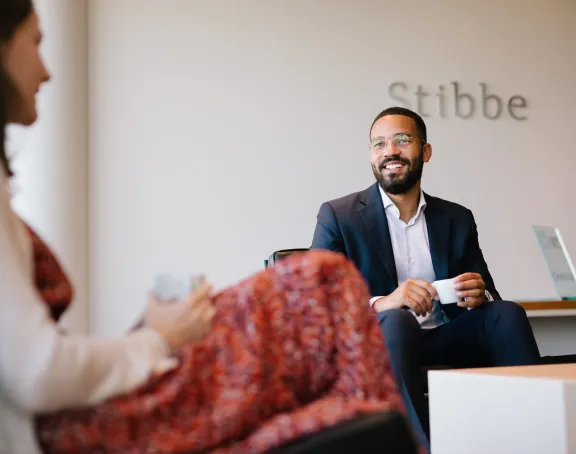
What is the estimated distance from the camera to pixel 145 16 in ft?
13.4

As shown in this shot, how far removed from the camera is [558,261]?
14.0ft

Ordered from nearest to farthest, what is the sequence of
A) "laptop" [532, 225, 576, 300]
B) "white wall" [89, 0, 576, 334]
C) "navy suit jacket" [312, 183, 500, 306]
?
"navy suit jacket" [312, 183, 500, 306]
"white wall" [89, 0, 576, 334]
"laptop" [532, 225, 576, 300]

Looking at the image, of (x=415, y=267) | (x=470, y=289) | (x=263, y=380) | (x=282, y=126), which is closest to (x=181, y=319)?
(x=263, y=380)

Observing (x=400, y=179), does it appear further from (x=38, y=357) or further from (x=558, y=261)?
(x=38, y=357)

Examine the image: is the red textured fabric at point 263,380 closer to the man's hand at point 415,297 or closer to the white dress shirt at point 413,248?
the man's hand at point 415,297

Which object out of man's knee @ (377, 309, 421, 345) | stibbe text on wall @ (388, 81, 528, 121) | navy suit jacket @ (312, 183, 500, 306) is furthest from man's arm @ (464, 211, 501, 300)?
stibbe text on wall @ (388, 81, 528, 121)

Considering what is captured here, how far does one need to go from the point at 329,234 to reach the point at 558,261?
186cm

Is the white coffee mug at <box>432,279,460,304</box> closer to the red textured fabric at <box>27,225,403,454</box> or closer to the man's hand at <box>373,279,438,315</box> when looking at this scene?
the man's hand at <box>373,279,438,315</box>

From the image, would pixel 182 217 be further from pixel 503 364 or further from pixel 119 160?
pixel 503 364

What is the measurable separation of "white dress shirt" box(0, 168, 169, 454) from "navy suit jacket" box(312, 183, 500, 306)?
1922 millimetres

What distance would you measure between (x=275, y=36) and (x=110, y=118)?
1028 mm

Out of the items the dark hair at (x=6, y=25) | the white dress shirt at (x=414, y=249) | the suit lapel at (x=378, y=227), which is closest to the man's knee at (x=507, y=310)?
the white dress shirt at (x=414, y=249)

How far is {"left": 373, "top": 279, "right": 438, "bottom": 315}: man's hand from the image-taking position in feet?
8.56

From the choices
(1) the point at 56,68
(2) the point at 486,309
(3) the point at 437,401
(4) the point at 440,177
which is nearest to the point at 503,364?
(2) the point at 486,309
